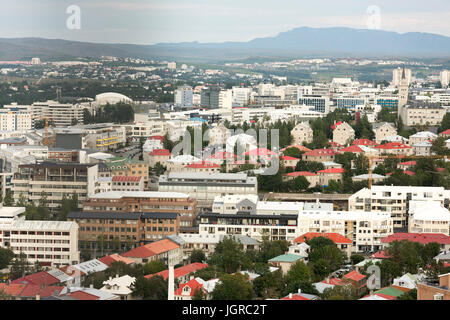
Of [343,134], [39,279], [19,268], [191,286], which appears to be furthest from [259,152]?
[191,286]

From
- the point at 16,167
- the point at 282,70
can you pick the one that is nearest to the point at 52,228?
the point at 16,167

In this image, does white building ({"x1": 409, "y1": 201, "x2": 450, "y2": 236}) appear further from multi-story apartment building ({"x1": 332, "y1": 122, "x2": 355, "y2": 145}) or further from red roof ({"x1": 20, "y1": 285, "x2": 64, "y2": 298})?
multi-story apartment building ({"x1": 332, "y1": 122, "x2": 355, "y2": 145})

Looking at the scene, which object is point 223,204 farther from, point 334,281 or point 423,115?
point 423,115

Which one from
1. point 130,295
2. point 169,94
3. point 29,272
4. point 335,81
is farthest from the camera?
point 335,81

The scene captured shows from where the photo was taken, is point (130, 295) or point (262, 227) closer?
point (130, 295)

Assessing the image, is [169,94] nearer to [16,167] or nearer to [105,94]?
[105,94]

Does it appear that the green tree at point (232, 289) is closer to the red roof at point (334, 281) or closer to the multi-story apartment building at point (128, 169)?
the red roof at point (334, 281)

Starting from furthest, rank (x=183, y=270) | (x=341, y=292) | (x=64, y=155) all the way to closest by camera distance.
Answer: (x=64, y=155) → (x=183, y=270) → (x=341, y=292)

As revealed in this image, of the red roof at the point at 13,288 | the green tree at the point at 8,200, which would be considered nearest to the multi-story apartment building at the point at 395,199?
the green tree at the point at 8,200
